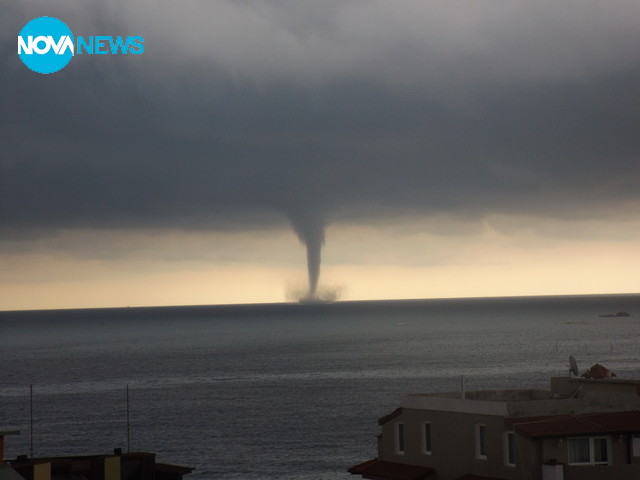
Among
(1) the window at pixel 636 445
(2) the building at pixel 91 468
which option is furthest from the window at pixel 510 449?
(2) the building at pixel 91 468

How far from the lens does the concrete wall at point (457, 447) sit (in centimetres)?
4094

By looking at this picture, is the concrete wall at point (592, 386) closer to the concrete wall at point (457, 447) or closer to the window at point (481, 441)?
the concrete wall at point (457, 447)

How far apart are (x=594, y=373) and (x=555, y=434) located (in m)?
17.1

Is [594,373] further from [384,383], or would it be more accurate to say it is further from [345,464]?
[384,383]

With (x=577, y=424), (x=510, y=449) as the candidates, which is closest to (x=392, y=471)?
(x=510, y=449)

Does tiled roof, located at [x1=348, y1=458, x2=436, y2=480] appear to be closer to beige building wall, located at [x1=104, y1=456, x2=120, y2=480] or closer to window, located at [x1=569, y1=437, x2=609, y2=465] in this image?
window, located at [x1=569, y1=437, x2=609, y2=465]

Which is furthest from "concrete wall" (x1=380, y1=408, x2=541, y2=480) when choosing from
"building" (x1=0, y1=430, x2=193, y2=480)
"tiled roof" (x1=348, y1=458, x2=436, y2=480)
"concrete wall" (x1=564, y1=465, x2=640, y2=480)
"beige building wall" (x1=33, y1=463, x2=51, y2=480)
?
"beige building wall" (x1=33, y1=463, x2=51, y2=480)

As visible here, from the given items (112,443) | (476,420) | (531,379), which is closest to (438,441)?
(476,420)

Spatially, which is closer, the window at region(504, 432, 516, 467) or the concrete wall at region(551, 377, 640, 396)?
the window at region(504, 432, 516, 467)

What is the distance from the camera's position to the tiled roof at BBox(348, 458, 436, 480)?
45.1 metres

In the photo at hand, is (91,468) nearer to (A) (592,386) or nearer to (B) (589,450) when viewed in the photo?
(B) (589,450)

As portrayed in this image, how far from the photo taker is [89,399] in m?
175

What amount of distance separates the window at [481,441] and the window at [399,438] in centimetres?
512

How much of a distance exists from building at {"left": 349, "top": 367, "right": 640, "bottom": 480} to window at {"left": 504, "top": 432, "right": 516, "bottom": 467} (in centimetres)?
4
